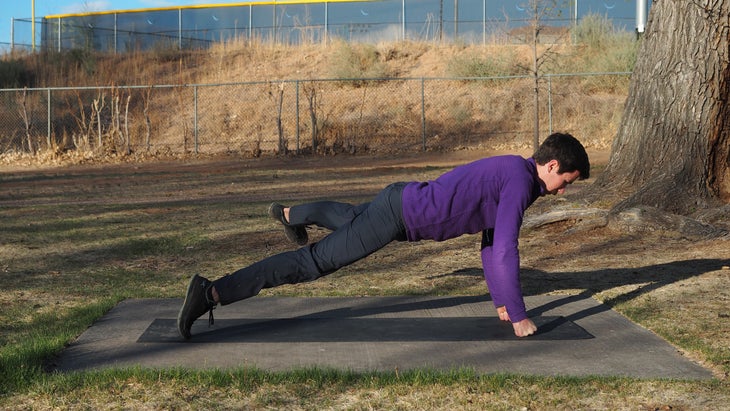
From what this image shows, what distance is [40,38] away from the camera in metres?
41.7

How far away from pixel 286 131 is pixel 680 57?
20764 mm

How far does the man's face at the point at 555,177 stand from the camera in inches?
209

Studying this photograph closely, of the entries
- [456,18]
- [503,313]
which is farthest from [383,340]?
[456,18]

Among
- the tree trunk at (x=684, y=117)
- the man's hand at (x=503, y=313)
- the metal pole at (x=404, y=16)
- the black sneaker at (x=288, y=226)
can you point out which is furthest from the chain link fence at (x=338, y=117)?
the man's hand at (x=503, y=313)

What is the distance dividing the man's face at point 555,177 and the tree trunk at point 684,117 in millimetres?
4725

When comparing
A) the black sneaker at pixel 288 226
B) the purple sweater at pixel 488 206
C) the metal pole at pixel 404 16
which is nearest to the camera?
the purple sweater at pixel 488 206

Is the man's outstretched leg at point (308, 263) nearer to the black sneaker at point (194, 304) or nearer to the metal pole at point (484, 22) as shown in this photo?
the black sneaker at point (194, 304)

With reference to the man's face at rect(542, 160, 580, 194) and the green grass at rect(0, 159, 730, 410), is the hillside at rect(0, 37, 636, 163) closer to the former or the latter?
the green grass at rect(0, 159, 730, 410)

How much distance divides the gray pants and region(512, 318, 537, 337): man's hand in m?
0.82

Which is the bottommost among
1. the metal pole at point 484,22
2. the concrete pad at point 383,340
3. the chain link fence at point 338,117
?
the concrete pad at point 383,340

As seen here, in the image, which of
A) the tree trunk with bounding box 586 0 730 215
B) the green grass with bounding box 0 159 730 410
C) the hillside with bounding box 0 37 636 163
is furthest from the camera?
the hillside with bounding box 0 37 636 163

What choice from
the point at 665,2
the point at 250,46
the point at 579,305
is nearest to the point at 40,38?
the point at 250,46

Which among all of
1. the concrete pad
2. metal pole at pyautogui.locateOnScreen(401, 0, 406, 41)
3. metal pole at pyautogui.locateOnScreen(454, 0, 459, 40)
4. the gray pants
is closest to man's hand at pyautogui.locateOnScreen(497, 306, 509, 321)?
the concrete pad

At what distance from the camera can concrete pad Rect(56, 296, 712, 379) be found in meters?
4.97
